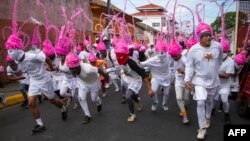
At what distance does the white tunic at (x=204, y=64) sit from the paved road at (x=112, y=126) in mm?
1017

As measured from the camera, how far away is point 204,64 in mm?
6027

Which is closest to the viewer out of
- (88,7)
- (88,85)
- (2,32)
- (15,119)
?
(88,85)

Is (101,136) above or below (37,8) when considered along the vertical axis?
below

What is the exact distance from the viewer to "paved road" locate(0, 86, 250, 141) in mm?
6508

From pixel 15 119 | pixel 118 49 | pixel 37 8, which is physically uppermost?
pixel 37 8

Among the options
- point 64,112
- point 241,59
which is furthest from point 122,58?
point 241,59

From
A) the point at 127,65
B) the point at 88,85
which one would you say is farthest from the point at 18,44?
the point at 127,65

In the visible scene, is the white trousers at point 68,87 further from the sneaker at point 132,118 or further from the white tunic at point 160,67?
the white tunic at point 160,67

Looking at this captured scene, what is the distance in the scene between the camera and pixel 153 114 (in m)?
8.26

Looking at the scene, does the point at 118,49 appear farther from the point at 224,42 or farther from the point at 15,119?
the point at 15,119

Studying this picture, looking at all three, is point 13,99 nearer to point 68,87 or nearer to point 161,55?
point 68,87

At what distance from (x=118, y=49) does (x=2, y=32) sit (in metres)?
8.49

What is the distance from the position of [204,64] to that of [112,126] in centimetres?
239

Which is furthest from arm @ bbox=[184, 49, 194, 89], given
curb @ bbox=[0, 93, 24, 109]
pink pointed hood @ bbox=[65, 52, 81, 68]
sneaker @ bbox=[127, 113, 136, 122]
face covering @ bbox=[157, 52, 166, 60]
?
curb @ bbox=[0, 93, 24, 109]
